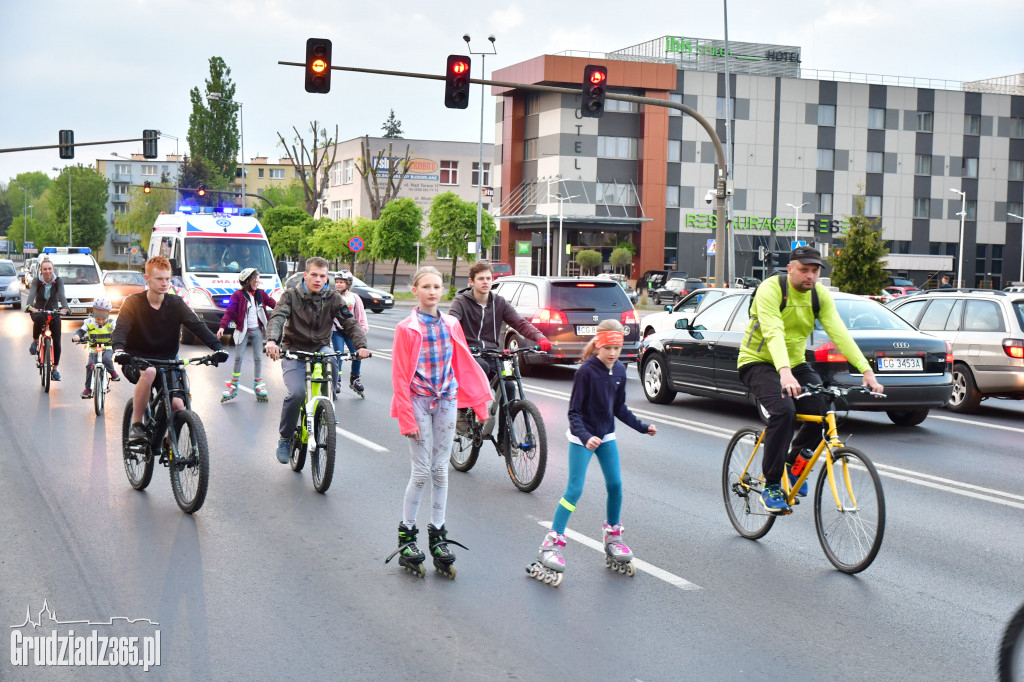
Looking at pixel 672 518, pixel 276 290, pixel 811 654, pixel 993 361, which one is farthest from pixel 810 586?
pixel 276 290

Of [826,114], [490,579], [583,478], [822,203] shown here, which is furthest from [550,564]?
[826,114]

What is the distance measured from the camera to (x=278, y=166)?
163625 mm

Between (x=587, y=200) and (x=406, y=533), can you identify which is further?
(x=587, y=200)

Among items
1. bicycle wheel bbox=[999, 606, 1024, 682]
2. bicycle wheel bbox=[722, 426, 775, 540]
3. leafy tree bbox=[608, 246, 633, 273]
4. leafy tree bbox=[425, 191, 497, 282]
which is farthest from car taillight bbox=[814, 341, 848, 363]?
leafy tree bbox=[608, 246, 633, 273]

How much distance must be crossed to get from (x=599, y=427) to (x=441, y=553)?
1.12 metres

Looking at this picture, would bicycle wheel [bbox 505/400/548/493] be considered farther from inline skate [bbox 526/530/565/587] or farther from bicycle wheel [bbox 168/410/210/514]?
bicycle wheel [bbox 168/410/210/514]

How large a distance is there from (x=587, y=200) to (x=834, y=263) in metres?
31.4

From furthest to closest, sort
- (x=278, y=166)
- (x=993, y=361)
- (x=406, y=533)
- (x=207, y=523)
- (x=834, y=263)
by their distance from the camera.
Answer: (x=278, y=166)
(x=834, y=263)
(x=993, y=361)
(x=207, y=523)
(x=406, y=533)

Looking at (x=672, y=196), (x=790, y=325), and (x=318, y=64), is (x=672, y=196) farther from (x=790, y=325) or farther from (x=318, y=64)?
(x=790, y=325)

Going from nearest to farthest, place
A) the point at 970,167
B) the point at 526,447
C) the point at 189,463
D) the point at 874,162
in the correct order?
the point at 189,463 < the point at 526,447 < the point at 874,162 < the point at 970,167

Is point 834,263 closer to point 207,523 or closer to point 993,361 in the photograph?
point 993,361

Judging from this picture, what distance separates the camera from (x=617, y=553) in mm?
6293

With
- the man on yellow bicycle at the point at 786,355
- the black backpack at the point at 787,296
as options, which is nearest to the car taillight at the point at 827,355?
the man on yellow bicycle at the point at 786,355

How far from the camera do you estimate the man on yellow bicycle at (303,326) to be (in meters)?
8.86
